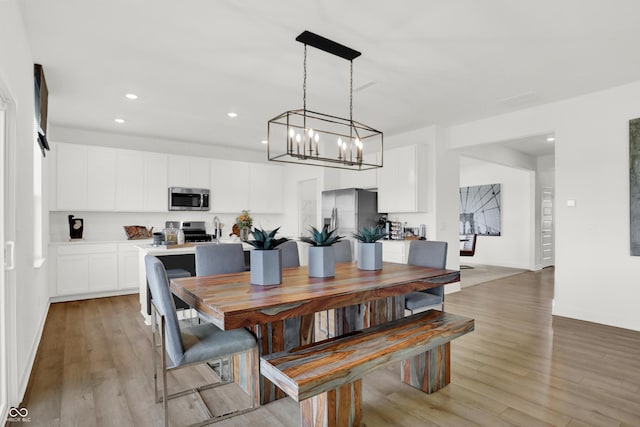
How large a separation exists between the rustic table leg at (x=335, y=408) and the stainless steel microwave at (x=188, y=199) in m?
5.00

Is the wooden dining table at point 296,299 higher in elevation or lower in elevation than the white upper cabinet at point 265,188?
lower

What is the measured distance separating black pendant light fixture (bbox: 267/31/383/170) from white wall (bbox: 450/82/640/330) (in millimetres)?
2259

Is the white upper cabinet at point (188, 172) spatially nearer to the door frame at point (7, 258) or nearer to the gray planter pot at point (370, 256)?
Result: the door frame at point (7, 258)

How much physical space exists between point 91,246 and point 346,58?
453 cm

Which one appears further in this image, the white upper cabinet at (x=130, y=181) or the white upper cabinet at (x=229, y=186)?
the white upper cabinet at (x=229, y=186)

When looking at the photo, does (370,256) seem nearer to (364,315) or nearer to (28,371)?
(364,315)

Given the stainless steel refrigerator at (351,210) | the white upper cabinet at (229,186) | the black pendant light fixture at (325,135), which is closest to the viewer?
the black pendant light fixture at (325,135)

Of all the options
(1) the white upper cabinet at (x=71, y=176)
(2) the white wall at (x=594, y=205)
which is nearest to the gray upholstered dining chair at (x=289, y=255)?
(2) the white wall at (x=594, y=205)

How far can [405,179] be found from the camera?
18.5 feet

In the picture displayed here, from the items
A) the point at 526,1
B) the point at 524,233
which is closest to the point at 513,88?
the point at 526,1

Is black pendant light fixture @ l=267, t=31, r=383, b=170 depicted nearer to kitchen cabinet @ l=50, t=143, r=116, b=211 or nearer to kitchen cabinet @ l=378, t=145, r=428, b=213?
kitchen cabinet @ l=378, t=145, r=428, b=213

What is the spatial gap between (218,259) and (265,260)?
0.86 m

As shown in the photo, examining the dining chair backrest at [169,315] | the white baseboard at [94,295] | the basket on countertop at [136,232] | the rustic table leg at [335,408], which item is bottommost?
the white baseboard at [94,295]

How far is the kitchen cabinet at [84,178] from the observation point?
5.30 meters
